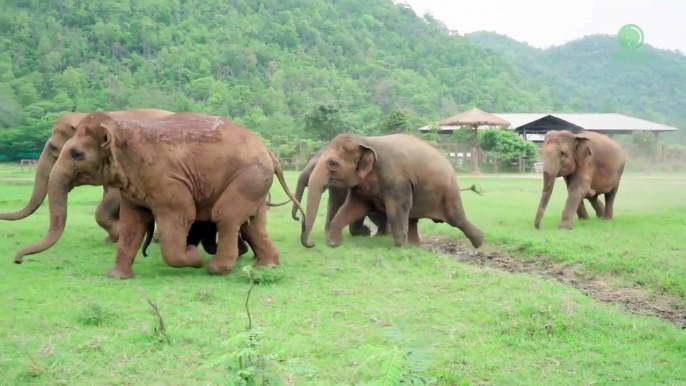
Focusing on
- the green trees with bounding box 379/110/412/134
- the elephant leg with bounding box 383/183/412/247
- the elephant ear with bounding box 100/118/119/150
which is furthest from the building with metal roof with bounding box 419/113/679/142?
the elephant ear with bounding box 100/118/119/150

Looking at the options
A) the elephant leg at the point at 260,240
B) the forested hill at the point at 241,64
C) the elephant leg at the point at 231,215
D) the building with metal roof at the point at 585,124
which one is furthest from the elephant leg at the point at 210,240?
the forested hill at the point at 241,64

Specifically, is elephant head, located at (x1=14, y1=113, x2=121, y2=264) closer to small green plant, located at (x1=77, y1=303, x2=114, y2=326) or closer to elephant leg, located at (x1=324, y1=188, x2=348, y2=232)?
small green plant, located at (x1=77, y1=303, x2=114, y2=326)

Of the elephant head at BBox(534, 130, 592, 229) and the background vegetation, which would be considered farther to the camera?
the background vegetation

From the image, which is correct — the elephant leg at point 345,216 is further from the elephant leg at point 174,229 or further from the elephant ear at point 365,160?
the elephant leg at point 174,229

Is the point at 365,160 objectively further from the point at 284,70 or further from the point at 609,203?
the point at 284,70

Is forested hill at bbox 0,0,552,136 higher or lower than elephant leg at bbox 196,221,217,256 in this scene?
higher

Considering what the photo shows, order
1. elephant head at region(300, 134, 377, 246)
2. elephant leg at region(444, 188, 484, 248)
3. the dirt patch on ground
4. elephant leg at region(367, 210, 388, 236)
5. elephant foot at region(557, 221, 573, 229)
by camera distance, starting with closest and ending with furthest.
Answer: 1. the dirt patch on ground
2. elephant head at region(300, 134, 377, 246)
3. elephant leg at region(444, 188, 484, 248)
4. elephant leg at region(367, 210, 388, 236)
5. elephant foot at region(557, 221, 573, 229)

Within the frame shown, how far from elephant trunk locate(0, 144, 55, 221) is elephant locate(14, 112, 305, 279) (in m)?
0.82

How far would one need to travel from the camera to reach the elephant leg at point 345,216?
33.4 feet

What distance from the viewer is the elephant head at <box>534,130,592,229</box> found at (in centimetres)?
1221

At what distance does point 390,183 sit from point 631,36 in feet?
18.7

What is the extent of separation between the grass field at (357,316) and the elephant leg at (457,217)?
0.44 metres

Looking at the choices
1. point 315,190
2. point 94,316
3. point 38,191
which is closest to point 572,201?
point 315,190

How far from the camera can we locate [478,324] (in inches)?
226
